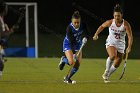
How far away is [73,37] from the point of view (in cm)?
1489

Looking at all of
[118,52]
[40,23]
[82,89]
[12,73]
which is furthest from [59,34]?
[82,89]

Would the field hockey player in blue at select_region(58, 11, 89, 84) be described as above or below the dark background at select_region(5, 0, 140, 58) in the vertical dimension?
above

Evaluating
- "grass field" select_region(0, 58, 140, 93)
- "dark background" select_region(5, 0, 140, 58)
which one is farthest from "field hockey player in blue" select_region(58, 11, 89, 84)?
"dark background" select_region(5, 0, 140, 58)

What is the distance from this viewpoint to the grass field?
13172 mm

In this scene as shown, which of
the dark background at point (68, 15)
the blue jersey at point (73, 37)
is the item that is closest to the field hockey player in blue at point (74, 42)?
the blue jersey at point (73, 37)

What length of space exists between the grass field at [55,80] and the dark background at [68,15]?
28.2 ft

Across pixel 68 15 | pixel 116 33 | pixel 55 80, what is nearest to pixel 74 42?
pixel 116 33

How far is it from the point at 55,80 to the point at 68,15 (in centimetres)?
1685

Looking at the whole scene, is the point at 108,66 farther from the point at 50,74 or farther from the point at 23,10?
the point at 23,10

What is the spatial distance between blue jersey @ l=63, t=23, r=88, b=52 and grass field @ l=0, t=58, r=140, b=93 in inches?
36.6

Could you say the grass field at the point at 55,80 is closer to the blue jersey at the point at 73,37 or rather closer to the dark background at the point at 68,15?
the blue jersey at the point at 73,37

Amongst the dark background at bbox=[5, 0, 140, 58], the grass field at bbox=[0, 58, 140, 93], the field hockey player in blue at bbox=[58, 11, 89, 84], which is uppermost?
the field hockey player in blue at bbox=[58, 11, 89, 84]

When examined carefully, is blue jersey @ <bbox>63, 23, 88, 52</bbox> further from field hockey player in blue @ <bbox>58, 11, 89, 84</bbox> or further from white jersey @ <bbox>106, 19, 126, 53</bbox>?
white jersey @ <bbox>106, 19, 126, 53</bbox>

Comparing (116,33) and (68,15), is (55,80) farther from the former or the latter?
(68,15)
